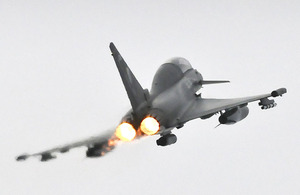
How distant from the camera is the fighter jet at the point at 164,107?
46.8 meters

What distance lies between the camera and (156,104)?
1890 inches

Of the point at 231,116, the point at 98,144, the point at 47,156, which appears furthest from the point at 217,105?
the point at 47,156

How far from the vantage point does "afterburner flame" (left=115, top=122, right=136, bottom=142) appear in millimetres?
46500

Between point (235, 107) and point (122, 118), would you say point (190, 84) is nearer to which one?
point (235, 107)

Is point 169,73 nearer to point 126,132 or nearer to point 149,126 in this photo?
point 149,126

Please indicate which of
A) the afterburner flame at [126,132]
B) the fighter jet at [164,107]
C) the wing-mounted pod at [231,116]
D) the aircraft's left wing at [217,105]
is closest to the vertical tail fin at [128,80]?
the fighter jet at [164,107]

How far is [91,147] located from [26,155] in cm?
547

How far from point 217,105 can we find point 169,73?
4.26 metres

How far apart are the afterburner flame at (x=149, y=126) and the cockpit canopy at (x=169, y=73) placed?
358cm

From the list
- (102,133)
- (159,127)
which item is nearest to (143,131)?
(159,127)

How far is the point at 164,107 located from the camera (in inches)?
1893

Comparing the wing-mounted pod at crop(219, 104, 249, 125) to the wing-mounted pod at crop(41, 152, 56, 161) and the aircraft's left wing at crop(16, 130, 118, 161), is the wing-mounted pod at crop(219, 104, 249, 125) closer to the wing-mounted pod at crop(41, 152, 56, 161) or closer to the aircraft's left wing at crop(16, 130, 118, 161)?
the aircraft's left wing at crop(16, 130, 118, 161)

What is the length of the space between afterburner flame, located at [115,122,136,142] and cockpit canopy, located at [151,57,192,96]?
12.5 ft

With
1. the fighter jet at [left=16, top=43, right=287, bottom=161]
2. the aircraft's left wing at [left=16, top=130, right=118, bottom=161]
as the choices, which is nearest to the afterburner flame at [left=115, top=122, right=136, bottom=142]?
the fighter jet at [left=16, top=43, right=287, bottom=161]
